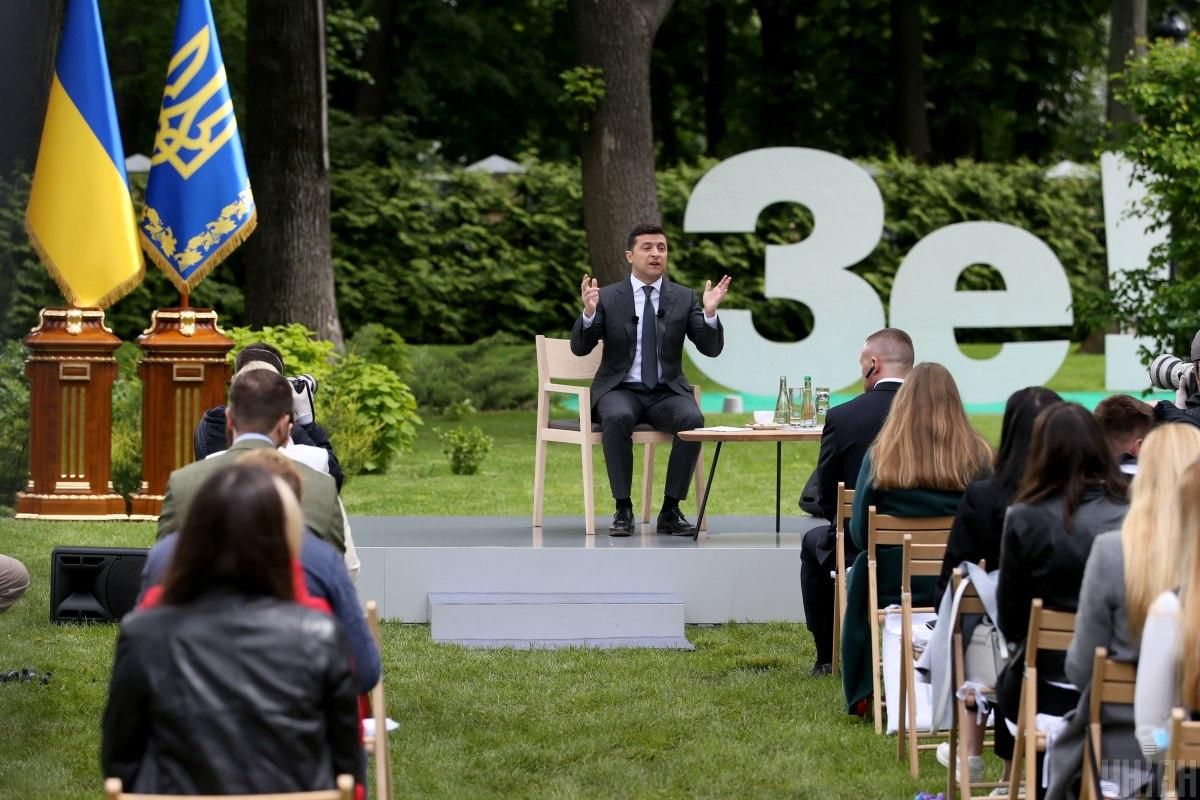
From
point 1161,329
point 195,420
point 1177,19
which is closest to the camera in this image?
point 195,420

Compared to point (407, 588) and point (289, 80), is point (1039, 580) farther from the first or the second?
point (289, 80)

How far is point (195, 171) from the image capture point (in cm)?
1030

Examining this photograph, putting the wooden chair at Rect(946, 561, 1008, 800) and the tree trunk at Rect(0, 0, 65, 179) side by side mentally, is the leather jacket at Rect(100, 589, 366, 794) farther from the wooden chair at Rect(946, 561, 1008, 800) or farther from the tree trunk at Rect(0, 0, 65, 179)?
the tree trunk at Rect(0, 0, 65, 179)

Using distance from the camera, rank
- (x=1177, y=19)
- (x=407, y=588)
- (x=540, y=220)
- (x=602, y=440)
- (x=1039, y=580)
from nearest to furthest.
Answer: (x=1039, y=580) → (x=407, y=588) → (x=602, y=440) → (x=1177, y=19) → (x=540, y=220)

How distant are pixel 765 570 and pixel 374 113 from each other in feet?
56.0

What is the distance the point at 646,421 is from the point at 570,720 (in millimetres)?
2808

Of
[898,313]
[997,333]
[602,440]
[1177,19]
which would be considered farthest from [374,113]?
[602,440]

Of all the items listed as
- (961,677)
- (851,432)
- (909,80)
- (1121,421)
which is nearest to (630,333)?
(851,432)

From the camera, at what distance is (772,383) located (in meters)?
14.3

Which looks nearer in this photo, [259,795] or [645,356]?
[259,795]

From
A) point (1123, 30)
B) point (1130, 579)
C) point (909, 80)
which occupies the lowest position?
point (1130, 579)

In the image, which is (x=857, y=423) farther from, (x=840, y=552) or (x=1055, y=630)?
(x=1055, y=630)

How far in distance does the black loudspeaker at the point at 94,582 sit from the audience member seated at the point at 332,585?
4.05 meters

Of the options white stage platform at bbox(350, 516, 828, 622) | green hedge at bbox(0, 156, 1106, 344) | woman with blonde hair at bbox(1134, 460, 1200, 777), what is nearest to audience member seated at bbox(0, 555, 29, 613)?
white stage platform at bbox(350, 516, 828, 622)
